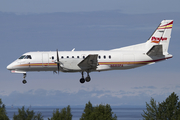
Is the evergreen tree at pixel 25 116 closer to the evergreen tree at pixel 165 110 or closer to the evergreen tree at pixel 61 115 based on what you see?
the evergreen tree at pixel 61 115

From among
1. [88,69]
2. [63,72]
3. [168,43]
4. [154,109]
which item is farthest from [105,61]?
[154,109]

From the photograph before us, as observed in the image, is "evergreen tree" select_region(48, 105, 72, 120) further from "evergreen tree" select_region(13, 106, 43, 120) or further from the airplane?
the airplane

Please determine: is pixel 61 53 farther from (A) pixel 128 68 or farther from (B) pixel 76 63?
(A) pixel 128 68

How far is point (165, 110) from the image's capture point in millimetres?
84312

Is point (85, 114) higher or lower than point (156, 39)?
lower

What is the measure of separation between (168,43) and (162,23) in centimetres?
308

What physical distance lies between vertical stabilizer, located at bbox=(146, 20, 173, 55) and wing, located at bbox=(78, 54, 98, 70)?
8.95 meters

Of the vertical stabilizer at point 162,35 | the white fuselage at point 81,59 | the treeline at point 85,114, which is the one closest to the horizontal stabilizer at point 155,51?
the white fuselage at point 81,59

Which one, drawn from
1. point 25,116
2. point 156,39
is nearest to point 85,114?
point 25,116

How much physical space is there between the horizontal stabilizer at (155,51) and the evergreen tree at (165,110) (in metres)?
41.9

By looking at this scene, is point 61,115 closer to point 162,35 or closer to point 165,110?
point 165,110

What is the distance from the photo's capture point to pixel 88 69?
1705 inches

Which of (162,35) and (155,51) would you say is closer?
(155,51)

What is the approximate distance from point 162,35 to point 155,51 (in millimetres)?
4201
